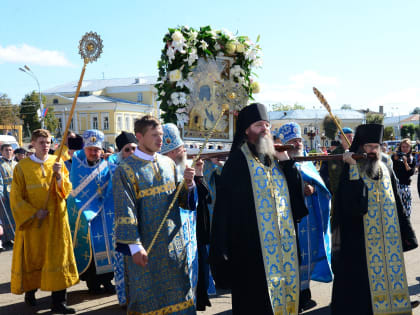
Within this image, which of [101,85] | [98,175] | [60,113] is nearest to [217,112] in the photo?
[98,175]

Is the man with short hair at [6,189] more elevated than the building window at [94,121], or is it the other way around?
the building window at [94,121]

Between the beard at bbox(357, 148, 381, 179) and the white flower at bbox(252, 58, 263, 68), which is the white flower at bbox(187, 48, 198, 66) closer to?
the white flower at bbox(252, 58, 263, 68)

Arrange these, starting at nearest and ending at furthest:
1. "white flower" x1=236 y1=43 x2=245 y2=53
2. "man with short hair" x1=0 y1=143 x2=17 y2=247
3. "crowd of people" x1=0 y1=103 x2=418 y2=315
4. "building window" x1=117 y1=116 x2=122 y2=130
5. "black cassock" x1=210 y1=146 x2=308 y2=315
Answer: "black cassock" x1=210 y1=146 x2=308 y2=315 → "crowd of people" x1=0 y1=103 x2=418 y2=315 → "white flower" x1=236 y1=43 x2=245 y2=53 → "man with short hair" x1=0 y1=143 x2=17 y2=247 → "building window" x1=117 y1=116 x2=122 y2=130

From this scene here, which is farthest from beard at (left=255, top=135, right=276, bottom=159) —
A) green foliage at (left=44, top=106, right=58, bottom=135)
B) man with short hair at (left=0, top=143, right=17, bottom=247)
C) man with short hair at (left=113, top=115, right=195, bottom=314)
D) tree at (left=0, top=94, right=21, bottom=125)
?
green foliage at (left=44, top=106, right=58, bottom=135)

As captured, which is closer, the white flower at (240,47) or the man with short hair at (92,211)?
the man with short hair at (92,211)

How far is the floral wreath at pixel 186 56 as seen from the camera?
6.15 metres

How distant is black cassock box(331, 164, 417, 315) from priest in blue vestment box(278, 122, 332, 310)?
789 mm

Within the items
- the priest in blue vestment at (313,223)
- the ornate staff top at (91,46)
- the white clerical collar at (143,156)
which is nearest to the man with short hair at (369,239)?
the priest in blue vestment at (313,223)

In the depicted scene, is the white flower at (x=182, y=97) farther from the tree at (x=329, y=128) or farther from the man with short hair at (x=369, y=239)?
the tree at (x=329, y=128)

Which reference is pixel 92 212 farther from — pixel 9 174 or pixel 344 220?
pixel 9 174

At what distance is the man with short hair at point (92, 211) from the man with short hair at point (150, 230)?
7.27 ft

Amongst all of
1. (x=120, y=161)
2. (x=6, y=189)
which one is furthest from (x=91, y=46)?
(x=6, y=189)

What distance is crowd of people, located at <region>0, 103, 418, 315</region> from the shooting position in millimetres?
3824

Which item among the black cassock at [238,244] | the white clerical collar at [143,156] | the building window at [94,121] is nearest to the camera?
the black cassock at [238,244]
